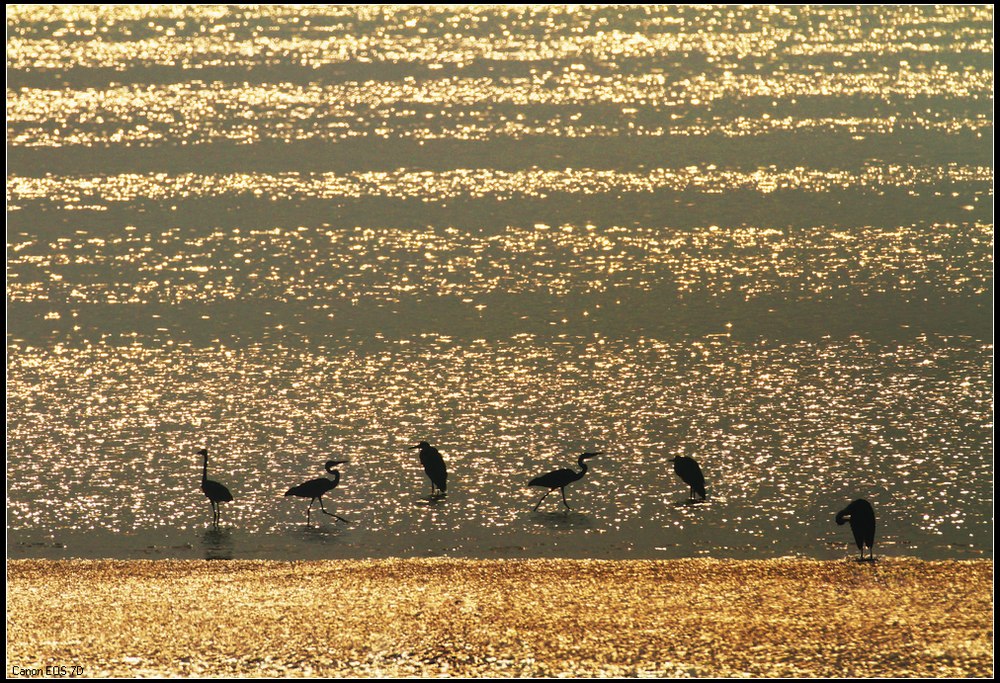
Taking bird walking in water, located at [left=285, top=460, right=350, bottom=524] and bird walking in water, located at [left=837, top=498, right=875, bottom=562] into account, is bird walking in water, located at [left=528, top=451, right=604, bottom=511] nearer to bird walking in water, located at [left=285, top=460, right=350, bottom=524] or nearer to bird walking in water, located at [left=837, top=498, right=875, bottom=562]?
bird walking in water, located at [left=285, top=460, right=350, bottom=524]

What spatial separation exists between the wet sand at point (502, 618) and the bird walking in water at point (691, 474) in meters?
2.31

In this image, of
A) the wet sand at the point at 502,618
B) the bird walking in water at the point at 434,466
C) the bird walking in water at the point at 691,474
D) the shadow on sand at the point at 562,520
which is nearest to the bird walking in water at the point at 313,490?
the bird walking in water at the point at 434,466

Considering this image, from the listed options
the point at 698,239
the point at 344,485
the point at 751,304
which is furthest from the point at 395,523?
the point at 698,239

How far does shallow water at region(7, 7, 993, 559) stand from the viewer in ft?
73.5

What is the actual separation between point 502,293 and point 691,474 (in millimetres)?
10957

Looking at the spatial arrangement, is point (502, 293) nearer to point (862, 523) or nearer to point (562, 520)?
point (562, 520)

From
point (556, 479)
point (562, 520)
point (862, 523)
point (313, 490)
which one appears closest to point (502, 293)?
point (556, 479)

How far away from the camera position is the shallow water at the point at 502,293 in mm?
22391

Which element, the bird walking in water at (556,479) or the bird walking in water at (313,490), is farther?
the bird walking in water at (556,479)

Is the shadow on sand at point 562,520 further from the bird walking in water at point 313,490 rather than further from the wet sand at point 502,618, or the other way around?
the bird walking in water at point 313,490

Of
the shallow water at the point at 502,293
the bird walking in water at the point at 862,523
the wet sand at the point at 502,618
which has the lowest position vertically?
the wet sand at the point at 502,618

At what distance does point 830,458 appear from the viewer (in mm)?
23719

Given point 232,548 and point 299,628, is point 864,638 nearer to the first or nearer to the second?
point 299,628

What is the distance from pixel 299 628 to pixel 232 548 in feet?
12.7
